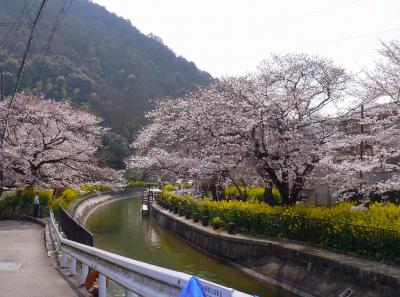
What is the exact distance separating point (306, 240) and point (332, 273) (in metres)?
3.70

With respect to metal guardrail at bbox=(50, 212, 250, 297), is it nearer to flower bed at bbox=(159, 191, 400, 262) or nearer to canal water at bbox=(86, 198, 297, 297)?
canal water at bbox=(86, 198, 297, 297)

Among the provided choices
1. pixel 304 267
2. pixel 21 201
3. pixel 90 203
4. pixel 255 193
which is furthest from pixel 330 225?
pixel 90 203

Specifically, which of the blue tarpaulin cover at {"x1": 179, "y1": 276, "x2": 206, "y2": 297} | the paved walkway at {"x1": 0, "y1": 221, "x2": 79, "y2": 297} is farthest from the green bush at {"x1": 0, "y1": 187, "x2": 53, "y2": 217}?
the blue tarpaulin cover at {"x1": 179, "y1": 276, "x2": 206, "y2": 297}

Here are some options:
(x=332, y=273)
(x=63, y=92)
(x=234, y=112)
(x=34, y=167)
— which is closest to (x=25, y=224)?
(x=34, y=167)

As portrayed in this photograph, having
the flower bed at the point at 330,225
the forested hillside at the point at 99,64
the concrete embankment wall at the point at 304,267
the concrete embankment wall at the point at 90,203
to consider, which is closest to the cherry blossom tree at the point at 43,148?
the concrete embankment wall at the point at 90,203

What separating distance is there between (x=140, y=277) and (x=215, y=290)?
2568 mm

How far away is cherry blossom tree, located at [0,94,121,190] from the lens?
105 feet

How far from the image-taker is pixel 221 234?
21.8 m

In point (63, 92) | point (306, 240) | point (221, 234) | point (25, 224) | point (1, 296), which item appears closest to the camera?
point (1, 296)

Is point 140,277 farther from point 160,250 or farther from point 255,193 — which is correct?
point 255,193

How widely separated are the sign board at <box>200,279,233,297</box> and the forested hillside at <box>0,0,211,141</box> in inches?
2877

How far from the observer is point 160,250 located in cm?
2420

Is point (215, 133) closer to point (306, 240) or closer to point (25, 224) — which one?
point (306, 240)

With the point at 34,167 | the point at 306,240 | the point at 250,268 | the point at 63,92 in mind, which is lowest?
the point at 250,268
